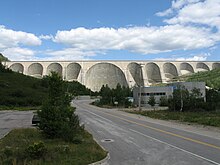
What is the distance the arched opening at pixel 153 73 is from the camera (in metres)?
142

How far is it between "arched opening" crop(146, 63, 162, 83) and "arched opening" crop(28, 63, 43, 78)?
52625 millimetres

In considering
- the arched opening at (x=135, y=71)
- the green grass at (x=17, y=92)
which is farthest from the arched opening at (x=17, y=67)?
the arched opening at (x=135, y=71)

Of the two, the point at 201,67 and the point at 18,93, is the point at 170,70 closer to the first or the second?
the point at 201,67

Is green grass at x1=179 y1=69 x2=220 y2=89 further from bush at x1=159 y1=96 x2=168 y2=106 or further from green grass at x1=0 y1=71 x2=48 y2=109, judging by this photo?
green grass at x1=0 y1=71 x2=48 y2=109

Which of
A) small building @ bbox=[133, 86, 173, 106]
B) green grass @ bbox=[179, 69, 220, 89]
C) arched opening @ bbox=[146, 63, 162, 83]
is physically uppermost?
arched opening @ bbox=[146, 63, 162, 83]

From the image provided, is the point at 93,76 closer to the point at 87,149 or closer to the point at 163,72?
the point at 163,72

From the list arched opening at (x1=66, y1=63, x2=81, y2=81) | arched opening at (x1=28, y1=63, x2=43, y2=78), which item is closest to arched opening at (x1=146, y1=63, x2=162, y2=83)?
arched opening at (x1=66, y1=63, x2=81, y2=81)

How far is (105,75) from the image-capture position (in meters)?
140

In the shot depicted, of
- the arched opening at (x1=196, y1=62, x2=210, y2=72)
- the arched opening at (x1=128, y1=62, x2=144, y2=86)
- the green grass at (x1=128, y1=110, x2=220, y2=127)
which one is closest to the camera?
the green grass at (x1=128, y1=110, x2=220, y2=127)

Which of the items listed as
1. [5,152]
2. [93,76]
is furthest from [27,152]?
[93,76]

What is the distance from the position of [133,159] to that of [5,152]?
437 cm

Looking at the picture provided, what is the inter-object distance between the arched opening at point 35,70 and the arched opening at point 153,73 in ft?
173

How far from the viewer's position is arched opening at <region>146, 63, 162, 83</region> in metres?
142

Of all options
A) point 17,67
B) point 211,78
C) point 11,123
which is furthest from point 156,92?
point 17,67
